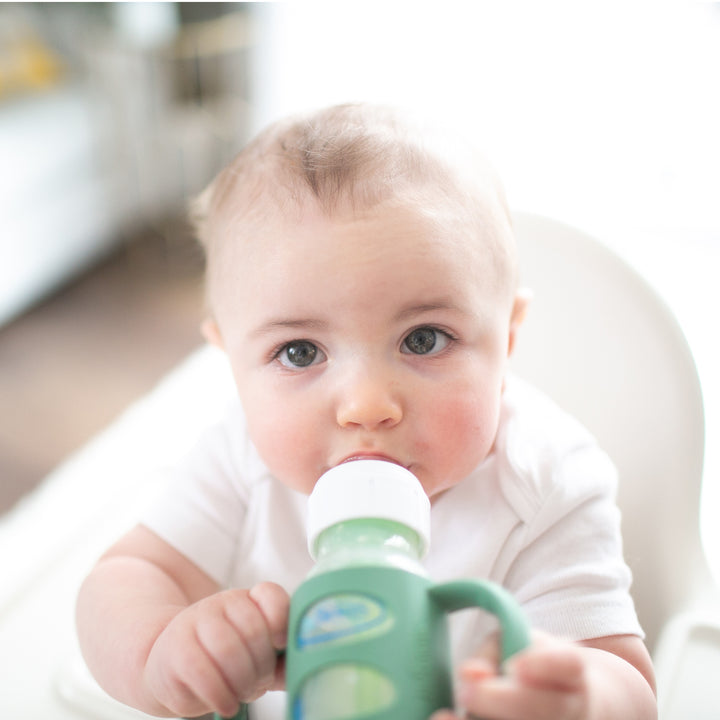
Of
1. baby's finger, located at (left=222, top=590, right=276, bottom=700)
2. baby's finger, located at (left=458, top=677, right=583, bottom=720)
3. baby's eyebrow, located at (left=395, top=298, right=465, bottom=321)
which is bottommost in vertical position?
baby's finger, located at (left=222, top=590, right=276, bottom=700)

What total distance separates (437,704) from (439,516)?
0.27 m

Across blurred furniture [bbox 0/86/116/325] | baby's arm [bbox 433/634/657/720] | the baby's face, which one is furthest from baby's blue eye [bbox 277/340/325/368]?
blurred furniture [bbox 0/86/116/325]

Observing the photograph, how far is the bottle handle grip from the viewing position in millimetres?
296

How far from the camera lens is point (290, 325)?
1.60 ft

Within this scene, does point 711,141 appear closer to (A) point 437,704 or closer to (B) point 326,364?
(B) point 326,364

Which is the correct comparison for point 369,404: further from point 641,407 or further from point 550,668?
point 641,407

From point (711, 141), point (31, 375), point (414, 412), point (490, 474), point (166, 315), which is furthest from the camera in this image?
point (166, 315)

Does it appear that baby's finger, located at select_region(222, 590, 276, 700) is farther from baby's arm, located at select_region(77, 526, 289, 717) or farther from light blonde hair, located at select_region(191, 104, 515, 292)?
light blonde hair, located at select_region(191, 104, 515, 292)

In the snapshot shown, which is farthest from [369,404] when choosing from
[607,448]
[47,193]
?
[47,193]

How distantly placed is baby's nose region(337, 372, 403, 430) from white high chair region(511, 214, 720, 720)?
10.3 inches

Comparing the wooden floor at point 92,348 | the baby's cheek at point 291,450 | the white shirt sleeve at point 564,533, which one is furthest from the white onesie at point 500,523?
the wooden floor at point 92,348

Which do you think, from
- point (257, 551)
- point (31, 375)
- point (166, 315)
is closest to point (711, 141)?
point (257, 551)

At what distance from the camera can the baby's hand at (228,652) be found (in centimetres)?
38

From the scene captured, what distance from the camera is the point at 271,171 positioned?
1.76 feet
